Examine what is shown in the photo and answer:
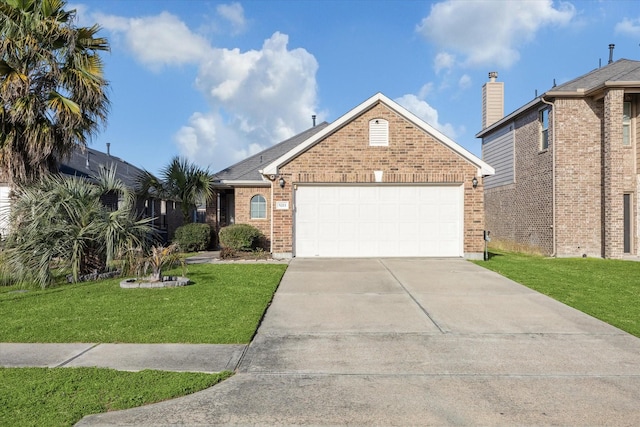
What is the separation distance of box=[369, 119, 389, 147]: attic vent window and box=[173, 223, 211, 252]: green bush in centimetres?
780

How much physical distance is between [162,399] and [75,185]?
870 centimetres

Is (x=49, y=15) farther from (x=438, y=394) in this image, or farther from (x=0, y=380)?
(x=438, y=394)

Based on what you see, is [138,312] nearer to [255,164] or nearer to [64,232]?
[64,232]

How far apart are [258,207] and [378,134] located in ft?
21.2

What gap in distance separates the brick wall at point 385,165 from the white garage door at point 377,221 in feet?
1.12

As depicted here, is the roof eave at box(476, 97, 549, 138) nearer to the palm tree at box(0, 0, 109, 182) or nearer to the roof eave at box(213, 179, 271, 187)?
the roof eave at box(213, 179, 271, 187)


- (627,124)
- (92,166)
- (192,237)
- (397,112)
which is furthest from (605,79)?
(92,166)

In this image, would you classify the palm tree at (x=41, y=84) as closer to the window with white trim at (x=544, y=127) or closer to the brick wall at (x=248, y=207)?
the brick wall at (x=248, y=207)

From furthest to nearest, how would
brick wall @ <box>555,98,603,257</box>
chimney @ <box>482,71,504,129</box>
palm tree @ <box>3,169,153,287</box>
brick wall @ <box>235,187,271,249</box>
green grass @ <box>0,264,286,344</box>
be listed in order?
1. chimney @ <box>482,71,504,129</box>
2. brick wall @ <box>235,187,271,249</box>
3. brick wall @ <box>555,98,603,257</box>
4. palm tree @ <box>3,169,153,287</box>
5. green grass @ <box>0,264,286,344</box>

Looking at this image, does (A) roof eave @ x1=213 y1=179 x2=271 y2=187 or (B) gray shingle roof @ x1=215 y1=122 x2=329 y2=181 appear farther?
(B) gray shingle roof @ x1=215 y1=122 x2=329 y2=181

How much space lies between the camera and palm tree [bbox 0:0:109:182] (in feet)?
37.6

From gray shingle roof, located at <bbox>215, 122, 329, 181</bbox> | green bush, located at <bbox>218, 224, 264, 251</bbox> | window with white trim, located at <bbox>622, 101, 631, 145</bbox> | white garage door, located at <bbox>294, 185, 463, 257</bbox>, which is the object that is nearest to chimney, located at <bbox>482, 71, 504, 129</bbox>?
window with white trim, located at <bbox>622, 101, 631, 145</bbox>

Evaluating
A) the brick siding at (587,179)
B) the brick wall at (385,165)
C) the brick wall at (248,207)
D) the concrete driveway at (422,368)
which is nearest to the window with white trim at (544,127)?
the brick siding at (587,179)

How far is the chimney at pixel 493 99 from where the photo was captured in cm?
2253
